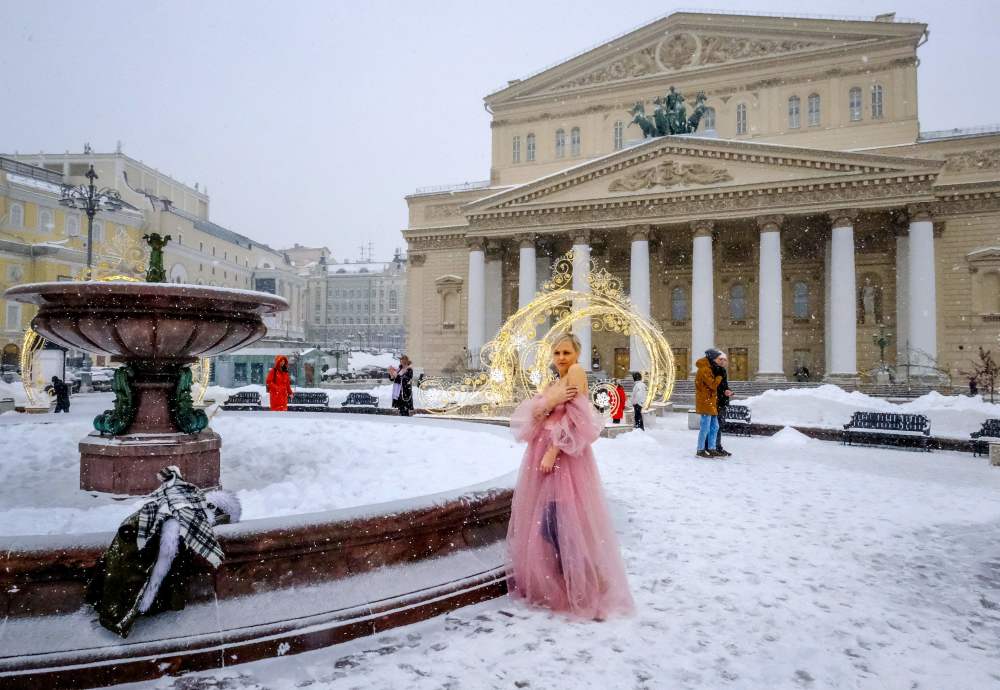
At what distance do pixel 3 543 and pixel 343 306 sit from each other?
108773 millimetres

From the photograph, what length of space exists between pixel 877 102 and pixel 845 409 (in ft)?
82.8

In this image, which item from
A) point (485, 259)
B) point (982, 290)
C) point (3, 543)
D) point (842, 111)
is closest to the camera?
point (3, 543)

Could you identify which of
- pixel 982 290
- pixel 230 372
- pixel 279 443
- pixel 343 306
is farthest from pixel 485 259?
pixel 343 306

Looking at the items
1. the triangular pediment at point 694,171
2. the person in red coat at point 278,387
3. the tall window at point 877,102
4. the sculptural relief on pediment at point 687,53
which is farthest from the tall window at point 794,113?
the person in red coat at point 278,387

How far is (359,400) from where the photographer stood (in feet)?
68.7

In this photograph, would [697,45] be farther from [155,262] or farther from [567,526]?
[567,526]

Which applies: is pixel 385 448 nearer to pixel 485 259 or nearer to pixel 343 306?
Answer: pixel 485 259

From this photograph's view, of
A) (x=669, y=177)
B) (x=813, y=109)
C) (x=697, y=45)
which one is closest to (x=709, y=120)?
(x=697, y=45)

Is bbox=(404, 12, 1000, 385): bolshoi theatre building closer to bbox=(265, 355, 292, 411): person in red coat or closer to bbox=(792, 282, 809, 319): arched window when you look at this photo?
bbox=(792, 282, 809, 319): arched window

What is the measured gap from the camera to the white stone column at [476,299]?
126 ft

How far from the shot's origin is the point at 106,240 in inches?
1953

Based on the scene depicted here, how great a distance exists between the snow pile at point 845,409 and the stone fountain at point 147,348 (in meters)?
15.1

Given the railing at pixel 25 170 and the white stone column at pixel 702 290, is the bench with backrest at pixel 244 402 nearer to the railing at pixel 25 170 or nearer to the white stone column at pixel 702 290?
the white stone column at pixel 702 290

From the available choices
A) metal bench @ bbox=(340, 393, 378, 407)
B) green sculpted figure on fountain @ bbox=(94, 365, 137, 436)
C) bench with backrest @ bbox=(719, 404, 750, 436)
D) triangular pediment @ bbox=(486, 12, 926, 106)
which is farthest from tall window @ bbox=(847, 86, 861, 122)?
green sculpted figure on fountain @ bbox=(94, 365, 137, 436)
